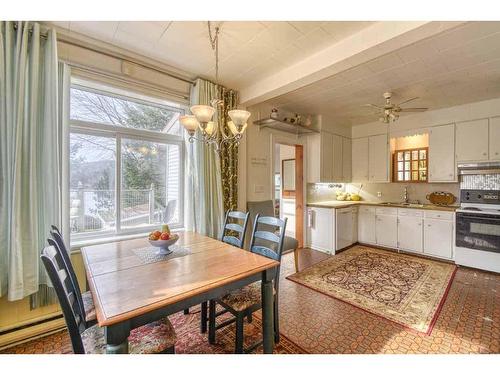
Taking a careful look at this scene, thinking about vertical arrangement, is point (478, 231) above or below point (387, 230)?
above

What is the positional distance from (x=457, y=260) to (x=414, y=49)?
321 cm

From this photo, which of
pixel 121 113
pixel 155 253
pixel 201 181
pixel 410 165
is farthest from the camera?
pixel 410 165

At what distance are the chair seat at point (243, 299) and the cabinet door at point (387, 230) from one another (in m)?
3.57

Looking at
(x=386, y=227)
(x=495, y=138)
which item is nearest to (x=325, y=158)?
(x=386, y=227)

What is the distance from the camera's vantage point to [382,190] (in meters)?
4.91

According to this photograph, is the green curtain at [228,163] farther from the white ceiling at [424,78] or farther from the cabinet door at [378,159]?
the cabinet door at [378,159]

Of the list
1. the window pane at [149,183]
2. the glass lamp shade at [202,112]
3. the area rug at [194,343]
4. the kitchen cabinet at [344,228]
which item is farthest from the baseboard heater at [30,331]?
the kitchen cabinet at [344,228]

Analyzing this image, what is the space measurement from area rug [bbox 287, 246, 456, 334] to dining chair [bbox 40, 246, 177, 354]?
1.99m

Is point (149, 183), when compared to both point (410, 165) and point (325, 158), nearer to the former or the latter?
point (325, 158)

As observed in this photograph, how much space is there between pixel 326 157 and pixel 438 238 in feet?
7.47

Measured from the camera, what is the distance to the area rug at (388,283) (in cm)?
228

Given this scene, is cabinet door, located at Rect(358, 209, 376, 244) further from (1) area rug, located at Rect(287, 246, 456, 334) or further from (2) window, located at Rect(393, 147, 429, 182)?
(2) window, located at Rect(393, 147, 429, 182)

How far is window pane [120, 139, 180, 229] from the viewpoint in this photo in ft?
8.69
